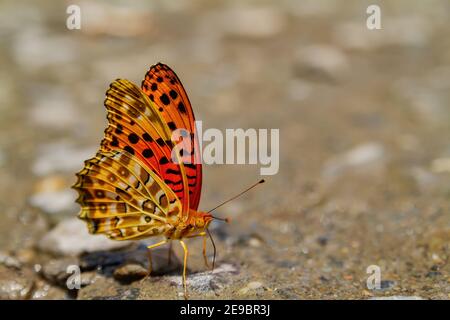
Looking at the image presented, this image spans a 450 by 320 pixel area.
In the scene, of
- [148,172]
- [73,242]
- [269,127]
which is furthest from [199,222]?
[269,127]

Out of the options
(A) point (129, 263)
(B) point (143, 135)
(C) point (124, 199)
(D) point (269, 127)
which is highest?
(D) point (269, 127)

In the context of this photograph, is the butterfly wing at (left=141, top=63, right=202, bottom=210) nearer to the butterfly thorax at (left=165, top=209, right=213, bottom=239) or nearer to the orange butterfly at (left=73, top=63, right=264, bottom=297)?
the orange butterfly at (left=73, top=63, right=264, bottom=297)

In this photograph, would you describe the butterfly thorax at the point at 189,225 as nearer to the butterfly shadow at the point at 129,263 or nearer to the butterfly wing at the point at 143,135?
the butterfly wing at the point at 143,135

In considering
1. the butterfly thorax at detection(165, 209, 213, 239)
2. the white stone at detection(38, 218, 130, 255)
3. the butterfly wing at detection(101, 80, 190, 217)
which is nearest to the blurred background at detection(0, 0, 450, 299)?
the white stone at detection(38, 218, 130, 255)

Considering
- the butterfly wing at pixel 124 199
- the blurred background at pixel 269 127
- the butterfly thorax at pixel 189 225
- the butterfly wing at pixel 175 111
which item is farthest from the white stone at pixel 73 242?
the butterfly wing at pixel 175 111

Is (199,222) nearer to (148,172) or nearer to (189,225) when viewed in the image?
(189,225)
